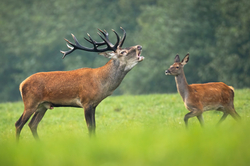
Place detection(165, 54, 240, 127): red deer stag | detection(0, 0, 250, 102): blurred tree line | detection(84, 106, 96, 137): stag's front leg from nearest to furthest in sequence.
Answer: detection(84, 106, 96, 137): stag's front leg < detection(165, 54, 240, 127): red deer stag < detection(0, 0, 250, 102): blurred tree line

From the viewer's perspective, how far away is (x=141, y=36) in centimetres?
3341

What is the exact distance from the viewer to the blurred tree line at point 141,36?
86.3 ft

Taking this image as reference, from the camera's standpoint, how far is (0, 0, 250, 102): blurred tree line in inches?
1035

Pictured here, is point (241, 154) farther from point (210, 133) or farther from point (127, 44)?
point (127, 44)

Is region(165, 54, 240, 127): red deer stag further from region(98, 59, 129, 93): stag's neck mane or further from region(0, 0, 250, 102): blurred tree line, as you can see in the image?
region(0, 0, 250, 102): blurred tree line

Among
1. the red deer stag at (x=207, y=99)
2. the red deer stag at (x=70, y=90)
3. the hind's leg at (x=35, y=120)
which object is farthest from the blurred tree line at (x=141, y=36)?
the hind's leg at (x=35, y=120)

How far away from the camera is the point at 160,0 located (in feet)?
116

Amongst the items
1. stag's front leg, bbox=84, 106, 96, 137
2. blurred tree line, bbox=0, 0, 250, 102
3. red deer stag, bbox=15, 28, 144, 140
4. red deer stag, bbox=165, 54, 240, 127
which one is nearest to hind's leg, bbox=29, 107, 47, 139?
red deer stag, bbox=15, 28, 144, 140

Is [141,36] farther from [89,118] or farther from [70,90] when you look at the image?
[89,118]

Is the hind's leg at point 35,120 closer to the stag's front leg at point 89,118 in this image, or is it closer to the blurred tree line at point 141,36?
the stag's front leg at point 89,118

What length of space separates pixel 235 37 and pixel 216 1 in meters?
4.24

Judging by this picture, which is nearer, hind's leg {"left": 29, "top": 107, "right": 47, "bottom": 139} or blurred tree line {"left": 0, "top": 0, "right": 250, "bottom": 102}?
hind's leg {"left": 29, "top": 107, "right": 47, "bottom": 139}

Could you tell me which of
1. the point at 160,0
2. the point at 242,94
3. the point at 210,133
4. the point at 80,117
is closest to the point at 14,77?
the point at 160,0

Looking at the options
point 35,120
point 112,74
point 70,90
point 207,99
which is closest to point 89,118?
point 70,90
